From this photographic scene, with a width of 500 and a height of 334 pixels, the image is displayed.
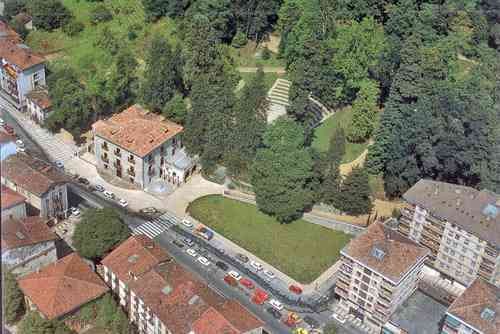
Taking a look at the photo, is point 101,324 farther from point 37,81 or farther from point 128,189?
point 37,81

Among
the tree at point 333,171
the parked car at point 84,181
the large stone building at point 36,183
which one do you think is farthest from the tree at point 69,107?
the tree at point 333,171

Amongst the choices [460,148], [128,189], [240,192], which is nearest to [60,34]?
[128,189]

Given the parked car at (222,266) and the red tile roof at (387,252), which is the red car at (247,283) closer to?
the parked car at (222,266)

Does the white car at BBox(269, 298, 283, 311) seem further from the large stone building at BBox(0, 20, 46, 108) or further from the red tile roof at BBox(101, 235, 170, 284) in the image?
the large stone building at BBox(0, 20, 46, 108)

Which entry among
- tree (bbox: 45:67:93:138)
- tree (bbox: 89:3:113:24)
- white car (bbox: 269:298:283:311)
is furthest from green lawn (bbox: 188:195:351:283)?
tree (bbox: 89:3:113:24)

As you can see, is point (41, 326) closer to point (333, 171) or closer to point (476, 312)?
point (333, 171)

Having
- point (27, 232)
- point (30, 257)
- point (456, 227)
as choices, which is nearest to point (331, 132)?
point (456, 227)
